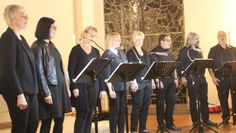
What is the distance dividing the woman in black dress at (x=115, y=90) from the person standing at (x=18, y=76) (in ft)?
5.83

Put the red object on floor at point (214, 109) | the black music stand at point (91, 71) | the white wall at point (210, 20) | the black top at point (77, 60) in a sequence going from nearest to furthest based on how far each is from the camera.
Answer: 1. the black music stand at point (91, 71)
2. the black top at point (77, 60)
3. the red object on floor at point (214, 109)
4. the white wall at point (210, 20)

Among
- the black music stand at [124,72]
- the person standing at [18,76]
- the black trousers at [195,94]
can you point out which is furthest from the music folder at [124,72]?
the black trousers at [195,94]

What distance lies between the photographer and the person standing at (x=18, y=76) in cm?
338

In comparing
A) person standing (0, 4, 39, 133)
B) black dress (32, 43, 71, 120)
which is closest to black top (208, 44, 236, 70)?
black dress (32, 43, 71, 120)

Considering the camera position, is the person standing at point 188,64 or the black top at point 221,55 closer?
the person standing at point 188,64

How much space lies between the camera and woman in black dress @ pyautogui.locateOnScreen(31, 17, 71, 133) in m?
3.99

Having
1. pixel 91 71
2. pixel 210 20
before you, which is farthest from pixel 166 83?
pixel 210 20

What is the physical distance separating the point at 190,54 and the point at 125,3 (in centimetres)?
360

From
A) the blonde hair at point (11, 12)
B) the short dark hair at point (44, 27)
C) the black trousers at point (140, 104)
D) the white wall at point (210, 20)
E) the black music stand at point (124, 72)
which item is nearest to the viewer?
the blonde hair at point (11, 12)

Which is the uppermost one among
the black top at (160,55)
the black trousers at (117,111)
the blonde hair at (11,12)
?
the blonde hair at (11,12)

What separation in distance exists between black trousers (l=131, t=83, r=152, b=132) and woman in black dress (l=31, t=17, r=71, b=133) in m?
1.70

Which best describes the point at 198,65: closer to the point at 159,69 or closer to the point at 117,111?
the point at 159,69

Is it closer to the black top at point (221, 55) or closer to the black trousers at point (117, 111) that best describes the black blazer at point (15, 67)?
the black trousers at point (117, 111)

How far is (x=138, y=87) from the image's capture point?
5793mm
